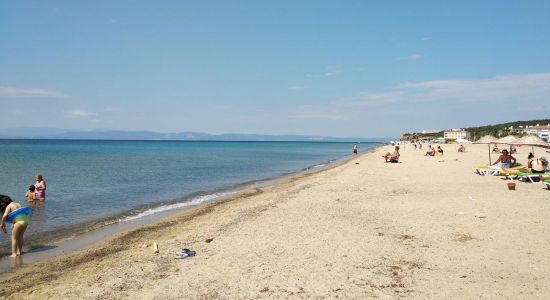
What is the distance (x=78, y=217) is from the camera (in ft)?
49.3

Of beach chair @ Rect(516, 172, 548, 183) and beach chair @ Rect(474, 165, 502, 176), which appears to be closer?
beach chair @ Rect(516, 172, 548, 183)

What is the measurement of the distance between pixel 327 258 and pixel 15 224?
287 inches

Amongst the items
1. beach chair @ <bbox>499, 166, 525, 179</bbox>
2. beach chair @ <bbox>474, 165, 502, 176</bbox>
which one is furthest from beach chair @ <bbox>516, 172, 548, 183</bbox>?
beach chair @ <bbox>474, 165, 502, 176</bbox>

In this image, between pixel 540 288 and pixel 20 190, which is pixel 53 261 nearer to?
pixel 540 288

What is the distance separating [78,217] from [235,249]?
898cm

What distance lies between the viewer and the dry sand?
21.0 feet

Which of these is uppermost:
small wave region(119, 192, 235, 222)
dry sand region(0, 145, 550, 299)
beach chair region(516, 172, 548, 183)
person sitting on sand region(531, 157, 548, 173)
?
person sitting on sand region(531, 157, 548, 173)

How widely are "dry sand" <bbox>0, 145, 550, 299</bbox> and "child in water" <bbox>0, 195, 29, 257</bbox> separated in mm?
1111

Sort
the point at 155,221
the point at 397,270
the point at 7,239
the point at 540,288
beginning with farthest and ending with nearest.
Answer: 1. the point at 155,221
2. the point at 7,239
3. the point at 397,270
4. the point at 540,288

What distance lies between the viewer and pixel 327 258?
25.8 feet

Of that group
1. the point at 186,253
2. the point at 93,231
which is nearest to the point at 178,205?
the point at 93,231

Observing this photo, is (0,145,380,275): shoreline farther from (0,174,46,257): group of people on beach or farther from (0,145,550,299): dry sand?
(0,145,550,299): dry sand

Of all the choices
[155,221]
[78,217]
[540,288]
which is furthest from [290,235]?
[78,217]

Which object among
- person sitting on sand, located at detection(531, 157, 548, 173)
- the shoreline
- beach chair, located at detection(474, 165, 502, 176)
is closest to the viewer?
the shoreline
